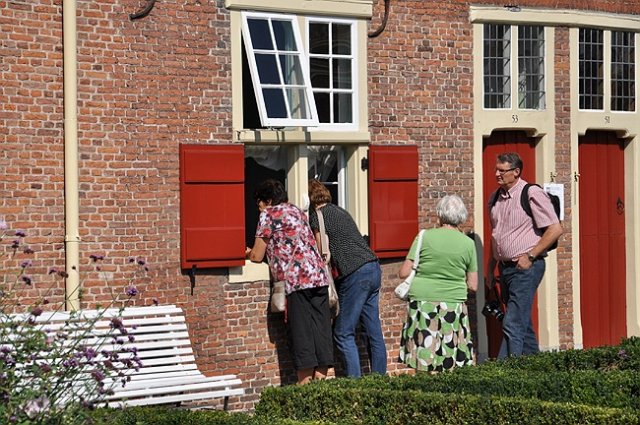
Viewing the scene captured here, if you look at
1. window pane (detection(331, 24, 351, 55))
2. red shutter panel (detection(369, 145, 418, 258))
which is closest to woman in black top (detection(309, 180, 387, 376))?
red shutter panel (detection(369, 145, 418, 258))

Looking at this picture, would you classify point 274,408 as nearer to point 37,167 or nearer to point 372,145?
point 37,167

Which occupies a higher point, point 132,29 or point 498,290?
point 132,29

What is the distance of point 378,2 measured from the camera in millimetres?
14133

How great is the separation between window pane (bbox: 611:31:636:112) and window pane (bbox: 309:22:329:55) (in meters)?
3.77

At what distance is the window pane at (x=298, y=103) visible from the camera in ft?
43.9

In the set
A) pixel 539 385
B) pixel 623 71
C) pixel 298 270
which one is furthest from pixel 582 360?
pixel 623 71

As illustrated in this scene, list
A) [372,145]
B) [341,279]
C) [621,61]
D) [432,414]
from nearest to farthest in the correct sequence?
[432,414] → [341,279] → [372,145] → [621,61]

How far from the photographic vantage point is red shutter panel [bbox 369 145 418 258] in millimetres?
14047

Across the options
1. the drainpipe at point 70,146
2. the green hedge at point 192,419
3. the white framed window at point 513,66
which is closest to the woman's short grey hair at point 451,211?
the white framed window at point 513,66

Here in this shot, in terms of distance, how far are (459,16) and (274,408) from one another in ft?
20.0

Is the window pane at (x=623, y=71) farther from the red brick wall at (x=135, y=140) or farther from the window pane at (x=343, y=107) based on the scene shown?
the window pane at (x=343, y=107)

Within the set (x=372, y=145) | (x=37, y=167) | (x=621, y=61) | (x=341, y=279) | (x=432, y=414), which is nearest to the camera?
(x=432, y=414)

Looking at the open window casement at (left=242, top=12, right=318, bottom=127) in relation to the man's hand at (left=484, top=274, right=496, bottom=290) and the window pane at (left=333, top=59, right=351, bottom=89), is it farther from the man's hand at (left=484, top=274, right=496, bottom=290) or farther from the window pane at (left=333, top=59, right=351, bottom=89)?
the man's hand at (left=484, top=274, right=496, bottom=290)

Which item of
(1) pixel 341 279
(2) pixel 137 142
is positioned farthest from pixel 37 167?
(1) pixel 341 279
